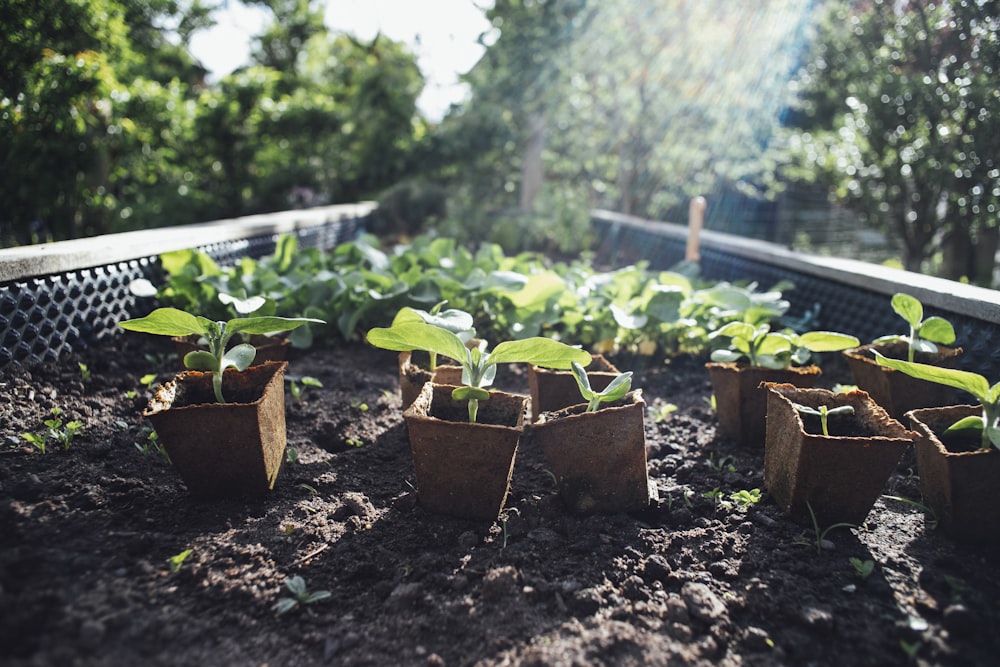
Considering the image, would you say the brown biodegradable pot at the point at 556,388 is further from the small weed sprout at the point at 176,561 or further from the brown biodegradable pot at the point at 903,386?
the small weed sprout at the point at 176,561

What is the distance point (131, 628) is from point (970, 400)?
6.65ft

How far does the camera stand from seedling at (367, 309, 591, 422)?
3.87 feet

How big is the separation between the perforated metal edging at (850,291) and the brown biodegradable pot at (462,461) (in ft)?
4.55

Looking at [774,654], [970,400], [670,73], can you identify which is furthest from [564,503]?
[670,73]

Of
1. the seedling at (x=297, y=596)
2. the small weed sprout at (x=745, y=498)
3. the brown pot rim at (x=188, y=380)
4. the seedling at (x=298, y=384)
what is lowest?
the seedling at (x=297, y=596)

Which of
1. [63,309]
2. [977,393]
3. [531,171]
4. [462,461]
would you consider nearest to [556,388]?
[462,461]

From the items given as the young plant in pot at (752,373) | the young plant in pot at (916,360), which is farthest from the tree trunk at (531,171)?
the young plant in pot at (916,360)

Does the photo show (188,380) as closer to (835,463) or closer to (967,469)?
A: (835,463)

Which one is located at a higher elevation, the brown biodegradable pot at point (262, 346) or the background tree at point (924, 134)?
the background tree at point (924, 134)

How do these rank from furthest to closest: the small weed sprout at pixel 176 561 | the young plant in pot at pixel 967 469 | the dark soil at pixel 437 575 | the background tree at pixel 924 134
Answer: the background tree at pixel 924 134
the young plant in pot at pixel 967 469
the small weed sprout at pixel 176 561
the dark soil at pixel 437 575

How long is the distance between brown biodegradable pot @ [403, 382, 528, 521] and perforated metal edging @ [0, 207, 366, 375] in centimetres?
125

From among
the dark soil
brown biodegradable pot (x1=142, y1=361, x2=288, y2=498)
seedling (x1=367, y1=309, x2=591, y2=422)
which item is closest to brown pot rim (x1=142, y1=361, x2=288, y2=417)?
brown biodegradable pot (x1=142, y1=361, x2=288, y2=498)

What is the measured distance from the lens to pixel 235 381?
1.41m

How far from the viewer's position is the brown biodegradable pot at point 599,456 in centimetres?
129
